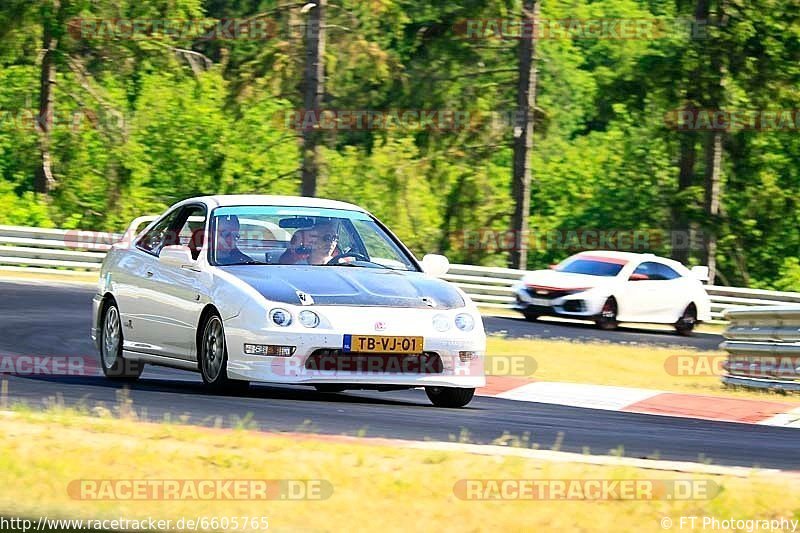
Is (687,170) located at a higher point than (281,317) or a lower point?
lower

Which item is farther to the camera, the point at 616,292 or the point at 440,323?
the point at 616,292

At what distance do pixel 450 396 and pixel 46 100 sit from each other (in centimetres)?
2956

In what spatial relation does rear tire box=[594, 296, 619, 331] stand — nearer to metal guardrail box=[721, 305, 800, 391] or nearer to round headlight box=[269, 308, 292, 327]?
metal guardrail box=[721, 305, 800, 391]

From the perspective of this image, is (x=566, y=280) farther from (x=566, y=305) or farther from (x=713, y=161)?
(x=713, y=161)

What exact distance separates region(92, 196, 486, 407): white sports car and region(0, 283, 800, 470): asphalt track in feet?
0.74

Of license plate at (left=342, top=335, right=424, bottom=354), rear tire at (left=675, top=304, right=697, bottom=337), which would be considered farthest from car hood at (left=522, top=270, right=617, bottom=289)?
license plate at (left=342, top=335, right=424, bottom=354)

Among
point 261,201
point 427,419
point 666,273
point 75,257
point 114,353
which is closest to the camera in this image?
point 427,419

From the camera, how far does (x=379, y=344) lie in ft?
32.6

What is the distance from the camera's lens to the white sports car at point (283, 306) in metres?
9.90

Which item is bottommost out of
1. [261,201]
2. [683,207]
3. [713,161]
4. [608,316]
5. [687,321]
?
[687,321]

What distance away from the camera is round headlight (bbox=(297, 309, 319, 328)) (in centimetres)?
987

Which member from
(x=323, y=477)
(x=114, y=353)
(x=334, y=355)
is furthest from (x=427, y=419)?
(x=114, y=353)

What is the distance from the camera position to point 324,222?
36.8 ft

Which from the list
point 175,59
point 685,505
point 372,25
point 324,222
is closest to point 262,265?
point 324,222
